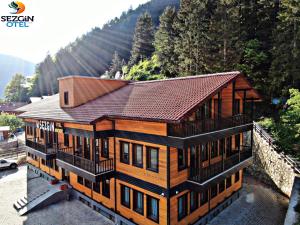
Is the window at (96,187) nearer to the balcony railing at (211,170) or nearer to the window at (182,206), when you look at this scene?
the window at (182,206)

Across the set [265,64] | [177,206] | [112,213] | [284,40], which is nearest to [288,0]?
[284,40]

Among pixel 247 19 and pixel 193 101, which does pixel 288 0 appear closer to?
pixel 247 19

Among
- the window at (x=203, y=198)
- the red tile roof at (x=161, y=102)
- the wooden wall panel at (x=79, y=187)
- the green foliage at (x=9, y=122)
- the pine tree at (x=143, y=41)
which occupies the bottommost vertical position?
the wooden wall panel at (x=79, y=187)

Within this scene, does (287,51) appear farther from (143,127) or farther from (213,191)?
(143,127)

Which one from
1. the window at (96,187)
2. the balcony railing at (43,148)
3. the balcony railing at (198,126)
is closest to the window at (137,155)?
the balcony railing at (198,126)

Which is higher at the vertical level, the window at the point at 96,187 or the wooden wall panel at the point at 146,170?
the wooden wall panel at the point at 146,170

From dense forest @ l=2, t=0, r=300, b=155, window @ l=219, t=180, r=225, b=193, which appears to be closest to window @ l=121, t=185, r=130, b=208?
window @ l=219, t=180, r=225, b=193

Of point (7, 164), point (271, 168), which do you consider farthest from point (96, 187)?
point (7, 164)
